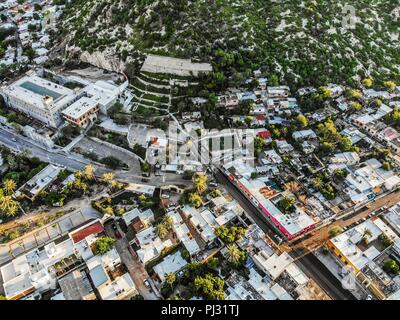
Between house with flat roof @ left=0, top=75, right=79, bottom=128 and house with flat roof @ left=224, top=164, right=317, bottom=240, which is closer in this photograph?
house with flat roof @ left=224, top=164, right=317, bottom=240

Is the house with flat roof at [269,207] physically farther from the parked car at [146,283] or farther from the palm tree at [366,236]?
the parked car at [146,283]

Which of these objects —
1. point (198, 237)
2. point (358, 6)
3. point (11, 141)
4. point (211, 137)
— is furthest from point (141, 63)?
point (358, 6)

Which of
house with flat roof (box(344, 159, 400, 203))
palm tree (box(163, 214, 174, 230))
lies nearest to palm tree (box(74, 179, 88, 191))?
palm tree (box(163, 214, 174, 230))

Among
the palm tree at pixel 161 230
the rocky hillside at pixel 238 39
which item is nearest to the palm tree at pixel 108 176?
the palm tree at pixel 161 230

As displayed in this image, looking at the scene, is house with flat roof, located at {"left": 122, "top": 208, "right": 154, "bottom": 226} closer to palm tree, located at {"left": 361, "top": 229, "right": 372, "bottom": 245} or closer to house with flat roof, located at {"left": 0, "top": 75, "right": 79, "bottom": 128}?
house with flat roof, located at {"left": 0, "top": 75, "right": 79, "bottom": 128}

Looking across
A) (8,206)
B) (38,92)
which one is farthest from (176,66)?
(8,206)
